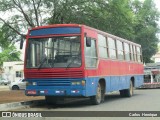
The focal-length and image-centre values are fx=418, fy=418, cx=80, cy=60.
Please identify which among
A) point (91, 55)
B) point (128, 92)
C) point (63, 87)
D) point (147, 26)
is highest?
point (147, 26)

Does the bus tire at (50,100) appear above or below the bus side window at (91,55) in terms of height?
below

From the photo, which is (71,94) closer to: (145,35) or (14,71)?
(145,35)

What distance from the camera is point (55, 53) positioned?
1656 cm

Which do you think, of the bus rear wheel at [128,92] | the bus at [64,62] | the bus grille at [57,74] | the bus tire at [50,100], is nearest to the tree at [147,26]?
the bus rear wheel at [128,92]

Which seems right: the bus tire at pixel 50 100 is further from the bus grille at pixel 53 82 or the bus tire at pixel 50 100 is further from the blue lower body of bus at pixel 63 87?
the bus grille at pixel 53 82

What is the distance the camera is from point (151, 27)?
2254 inches

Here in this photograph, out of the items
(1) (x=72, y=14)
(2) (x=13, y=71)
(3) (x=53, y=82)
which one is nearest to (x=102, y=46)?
(3) (x=53, y=82)

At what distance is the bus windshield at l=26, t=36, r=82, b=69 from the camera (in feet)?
53.8

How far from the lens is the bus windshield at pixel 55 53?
16.4m

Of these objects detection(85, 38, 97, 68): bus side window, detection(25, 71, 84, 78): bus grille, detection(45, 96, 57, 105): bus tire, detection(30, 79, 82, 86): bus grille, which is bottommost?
detection(45, 96, 57, 105): bus tire

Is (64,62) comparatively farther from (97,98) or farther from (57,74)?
(97,98)

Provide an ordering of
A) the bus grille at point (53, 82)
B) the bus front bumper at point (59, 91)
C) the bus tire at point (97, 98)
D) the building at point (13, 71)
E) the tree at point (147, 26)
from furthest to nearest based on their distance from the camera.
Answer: the building at point (13, 71)
the tree at point (147, 26)
the bus tire at point (97, 98)
the bus grille at point (53, 82)
the bus front bumper at point (59, 91)

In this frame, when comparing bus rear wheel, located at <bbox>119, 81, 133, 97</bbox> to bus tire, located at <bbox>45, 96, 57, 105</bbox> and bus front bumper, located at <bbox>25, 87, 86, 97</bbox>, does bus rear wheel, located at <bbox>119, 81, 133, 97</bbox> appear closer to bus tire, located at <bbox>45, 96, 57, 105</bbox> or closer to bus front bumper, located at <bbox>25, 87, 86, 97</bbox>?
bus tire, located at <bbox>45, 96, 57, 105</bbox>

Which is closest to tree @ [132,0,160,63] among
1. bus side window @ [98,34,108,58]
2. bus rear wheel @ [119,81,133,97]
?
bus rear wheel @ [119,81,133,97]
